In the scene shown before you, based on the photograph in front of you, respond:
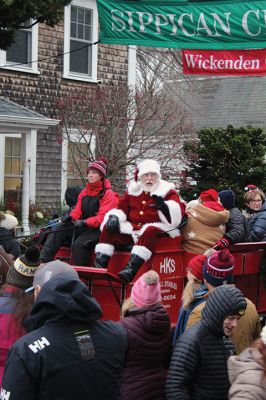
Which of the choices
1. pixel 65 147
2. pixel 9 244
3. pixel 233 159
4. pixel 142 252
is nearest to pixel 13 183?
pixel 65 147

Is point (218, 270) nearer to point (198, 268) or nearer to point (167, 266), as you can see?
point (198, 268)

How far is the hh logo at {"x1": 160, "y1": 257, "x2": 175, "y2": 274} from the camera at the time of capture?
7926mm

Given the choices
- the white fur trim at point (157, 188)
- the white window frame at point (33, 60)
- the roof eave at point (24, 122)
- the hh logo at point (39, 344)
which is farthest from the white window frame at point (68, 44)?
the hh logo at point (39, 344)

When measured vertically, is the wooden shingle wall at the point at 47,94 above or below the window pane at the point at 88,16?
below

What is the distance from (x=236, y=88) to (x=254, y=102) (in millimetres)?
1423

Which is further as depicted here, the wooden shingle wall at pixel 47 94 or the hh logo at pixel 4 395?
the wooden shingle wall at pixel 47 94

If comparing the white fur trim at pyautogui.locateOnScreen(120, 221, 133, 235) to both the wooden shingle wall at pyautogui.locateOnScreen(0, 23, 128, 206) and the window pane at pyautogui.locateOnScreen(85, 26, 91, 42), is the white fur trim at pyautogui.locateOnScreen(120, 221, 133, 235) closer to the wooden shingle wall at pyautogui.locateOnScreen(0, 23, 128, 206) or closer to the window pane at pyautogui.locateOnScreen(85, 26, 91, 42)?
the wooden shingle wall at pyautogui.locateOnScreen(0, 23, 128, 206)

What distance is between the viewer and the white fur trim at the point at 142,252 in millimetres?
7520

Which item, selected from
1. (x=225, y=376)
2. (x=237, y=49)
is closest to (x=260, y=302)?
(x=237, y=49)

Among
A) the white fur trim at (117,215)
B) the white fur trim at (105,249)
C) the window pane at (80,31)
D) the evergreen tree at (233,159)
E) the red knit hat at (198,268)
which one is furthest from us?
the window pane at (80,31)

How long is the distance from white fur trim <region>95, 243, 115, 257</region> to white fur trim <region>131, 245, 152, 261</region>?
0.46 meters

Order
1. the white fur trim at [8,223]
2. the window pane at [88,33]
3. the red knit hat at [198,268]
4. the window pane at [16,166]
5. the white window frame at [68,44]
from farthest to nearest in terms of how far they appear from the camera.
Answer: the window pane at [88,33], the white window frame at [68,44], the window pane at [16,166], the white fur trim at [8,223], the red knit hat at [198,268]

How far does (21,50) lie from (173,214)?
11.1 meters

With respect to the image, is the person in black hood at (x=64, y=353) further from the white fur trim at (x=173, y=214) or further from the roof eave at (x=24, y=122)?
the roof eave at (x=24, y=122)
